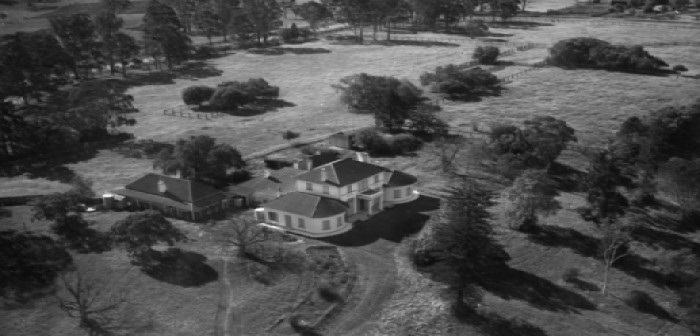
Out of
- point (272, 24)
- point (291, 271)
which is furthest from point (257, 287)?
point (272, 24)

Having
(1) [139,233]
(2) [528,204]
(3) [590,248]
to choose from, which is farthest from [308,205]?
(3) [590,248]

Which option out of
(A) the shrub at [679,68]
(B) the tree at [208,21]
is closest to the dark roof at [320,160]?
(A) the shrub at [679,68]

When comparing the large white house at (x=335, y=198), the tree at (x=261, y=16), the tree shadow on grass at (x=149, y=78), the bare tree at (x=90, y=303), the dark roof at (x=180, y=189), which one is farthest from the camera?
the tree at (x=261, y=16)

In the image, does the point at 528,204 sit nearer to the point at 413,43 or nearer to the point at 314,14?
the point at 413,43

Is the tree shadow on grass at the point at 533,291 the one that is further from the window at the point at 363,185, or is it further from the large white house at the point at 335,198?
the window at the point at 363,185

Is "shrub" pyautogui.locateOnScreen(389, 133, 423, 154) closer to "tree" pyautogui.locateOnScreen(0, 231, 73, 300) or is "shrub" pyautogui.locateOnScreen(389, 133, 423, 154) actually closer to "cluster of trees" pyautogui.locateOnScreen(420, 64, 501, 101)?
"cluster of trees" pyautogui.locateOnScreen(420, 64, 501, 101)
